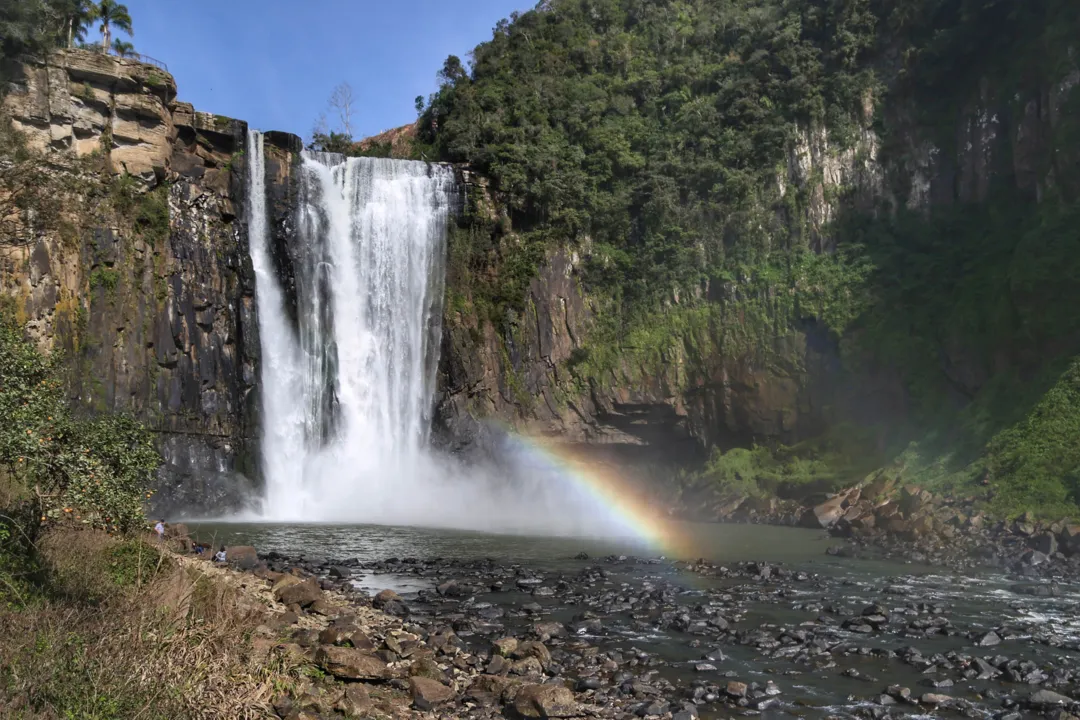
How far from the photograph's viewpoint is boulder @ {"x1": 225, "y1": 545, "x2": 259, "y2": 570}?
56.9 ft

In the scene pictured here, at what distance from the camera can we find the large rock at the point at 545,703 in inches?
380

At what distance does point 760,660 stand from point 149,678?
852 cm

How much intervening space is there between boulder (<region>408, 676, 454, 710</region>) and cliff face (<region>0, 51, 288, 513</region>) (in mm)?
24157

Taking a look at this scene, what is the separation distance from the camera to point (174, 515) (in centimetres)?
3095

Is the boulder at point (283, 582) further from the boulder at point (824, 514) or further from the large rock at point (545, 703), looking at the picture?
the boulder at point (824, 514)

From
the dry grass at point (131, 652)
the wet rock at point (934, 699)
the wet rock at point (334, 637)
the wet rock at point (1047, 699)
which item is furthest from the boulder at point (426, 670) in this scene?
the wet rock at point (1047, 699)

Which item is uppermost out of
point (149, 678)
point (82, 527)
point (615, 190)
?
point (615, 190)

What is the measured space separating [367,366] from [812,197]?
23511mm

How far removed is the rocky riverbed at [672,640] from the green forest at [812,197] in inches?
615

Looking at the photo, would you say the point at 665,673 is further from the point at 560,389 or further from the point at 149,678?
the point at 560,389

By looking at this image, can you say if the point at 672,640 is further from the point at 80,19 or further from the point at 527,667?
the point at 80,19

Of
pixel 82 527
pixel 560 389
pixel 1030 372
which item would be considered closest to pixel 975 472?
pixel 1030 372

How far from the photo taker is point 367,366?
3703cm

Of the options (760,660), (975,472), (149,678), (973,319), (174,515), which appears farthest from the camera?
(973,319)
